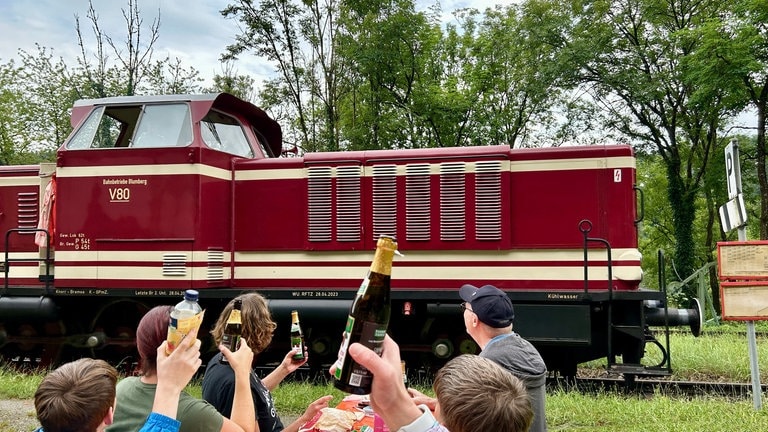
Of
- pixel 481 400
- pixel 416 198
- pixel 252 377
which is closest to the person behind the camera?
pixel 481 400

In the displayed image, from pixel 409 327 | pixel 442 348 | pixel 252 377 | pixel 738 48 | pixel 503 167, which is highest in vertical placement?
pixel 738 48

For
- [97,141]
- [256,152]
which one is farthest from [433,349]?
[97,141]

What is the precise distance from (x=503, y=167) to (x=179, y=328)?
5698mm

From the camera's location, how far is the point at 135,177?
286 inches

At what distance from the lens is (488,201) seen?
7141 mm

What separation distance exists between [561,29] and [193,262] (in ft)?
55.8

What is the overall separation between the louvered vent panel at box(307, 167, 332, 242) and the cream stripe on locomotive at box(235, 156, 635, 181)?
91mm

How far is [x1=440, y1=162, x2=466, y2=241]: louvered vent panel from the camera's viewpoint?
7.19 m

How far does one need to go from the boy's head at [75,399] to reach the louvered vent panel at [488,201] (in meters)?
5.52

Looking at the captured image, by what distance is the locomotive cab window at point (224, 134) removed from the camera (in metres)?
7.45

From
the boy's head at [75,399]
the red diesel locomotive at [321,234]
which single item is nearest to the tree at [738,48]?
the red diesel locomotive at [321,234]

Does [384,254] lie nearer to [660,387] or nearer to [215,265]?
[215,265]

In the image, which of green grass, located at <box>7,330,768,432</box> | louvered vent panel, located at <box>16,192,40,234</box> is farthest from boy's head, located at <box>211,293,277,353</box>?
louvered vent panel, located at <box>16,192,40,234</box>

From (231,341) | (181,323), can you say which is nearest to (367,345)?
(181,323)
